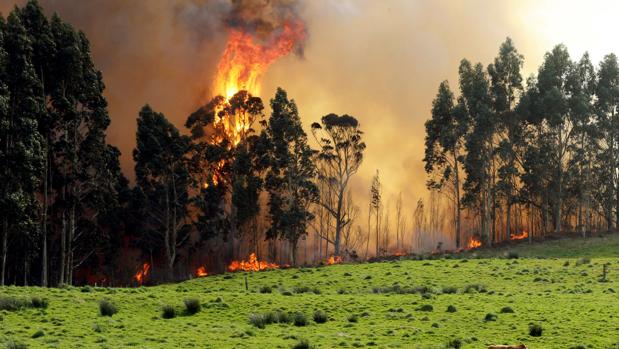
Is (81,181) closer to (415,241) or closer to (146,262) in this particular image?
(146,262)

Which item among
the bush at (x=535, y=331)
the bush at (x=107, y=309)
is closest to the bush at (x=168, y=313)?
the bush at (x=107, y=309)

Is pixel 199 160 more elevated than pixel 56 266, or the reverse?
pixel 199 160

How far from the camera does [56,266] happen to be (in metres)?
80.6

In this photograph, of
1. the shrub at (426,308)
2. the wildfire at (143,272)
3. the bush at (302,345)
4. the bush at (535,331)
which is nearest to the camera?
the bush at (302,345)

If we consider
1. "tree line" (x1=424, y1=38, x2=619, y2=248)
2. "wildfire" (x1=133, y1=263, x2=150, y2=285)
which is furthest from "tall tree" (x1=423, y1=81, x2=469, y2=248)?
"wildfire" (x1=133, y1=263, x2=150, y2=285)

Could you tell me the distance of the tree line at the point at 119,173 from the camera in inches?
2163

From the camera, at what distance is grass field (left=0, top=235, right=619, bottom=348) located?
94.9ft

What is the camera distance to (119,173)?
8188 centimetres

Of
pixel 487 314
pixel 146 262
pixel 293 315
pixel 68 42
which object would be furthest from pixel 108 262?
pixel 487 314

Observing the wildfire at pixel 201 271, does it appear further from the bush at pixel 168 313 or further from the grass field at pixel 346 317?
the bush at pixel 168 313

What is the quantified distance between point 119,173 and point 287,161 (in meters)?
21.0

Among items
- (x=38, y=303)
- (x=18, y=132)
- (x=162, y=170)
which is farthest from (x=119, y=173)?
(x=38, y=303)

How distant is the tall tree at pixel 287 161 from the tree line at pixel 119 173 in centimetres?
14

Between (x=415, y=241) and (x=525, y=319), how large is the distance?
9057 centimetres
